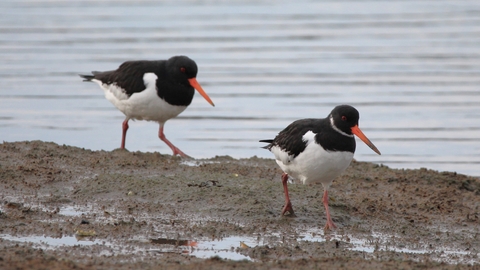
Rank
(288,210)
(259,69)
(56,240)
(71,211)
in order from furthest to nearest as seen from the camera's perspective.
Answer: (259,69), (288,210), (71,211), (56,240)

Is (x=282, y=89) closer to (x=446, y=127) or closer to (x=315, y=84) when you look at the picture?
(x=315, y=84)

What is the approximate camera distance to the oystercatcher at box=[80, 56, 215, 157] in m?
10.6

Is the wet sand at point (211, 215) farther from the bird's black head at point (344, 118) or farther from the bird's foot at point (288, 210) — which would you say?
the bird's black head at point (344, 118)

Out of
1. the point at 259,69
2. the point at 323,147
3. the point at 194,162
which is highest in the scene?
the point at 323,147

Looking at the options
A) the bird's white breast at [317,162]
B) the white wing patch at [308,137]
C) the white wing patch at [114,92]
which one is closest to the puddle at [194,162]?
the white wing patch at [114,92]

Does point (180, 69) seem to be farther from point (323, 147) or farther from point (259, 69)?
point (259, 69)

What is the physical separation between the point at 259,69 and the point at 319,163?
35.3 ft

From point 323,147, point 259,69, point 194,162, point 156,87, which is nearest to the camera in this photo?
point 323,147

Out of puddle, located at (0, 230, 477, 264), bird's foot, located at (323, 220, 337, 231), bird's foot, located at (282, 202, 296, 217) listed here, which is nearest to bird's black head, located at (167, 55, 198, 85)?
bird's foot, located at (282, 202, 296, 217)

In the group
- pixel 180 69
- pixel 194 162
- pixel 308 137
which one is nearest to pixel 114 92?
pixel 180 69

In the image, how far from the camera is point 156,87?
10.6 m

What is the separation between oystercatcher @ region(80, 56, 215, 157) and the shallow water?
144 cm

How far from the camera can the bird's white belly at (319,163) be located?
285 inches

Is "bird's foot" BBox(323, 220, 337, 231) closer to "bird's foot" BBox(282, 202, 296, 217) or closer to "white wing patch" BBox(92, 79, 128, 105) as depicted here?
"bird's foot" BBox(282, 202, 296, 217)
